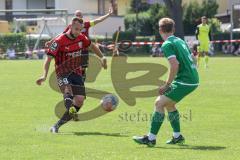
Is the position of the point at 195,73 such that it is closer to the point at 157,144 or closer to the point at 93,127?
the point at 157,144

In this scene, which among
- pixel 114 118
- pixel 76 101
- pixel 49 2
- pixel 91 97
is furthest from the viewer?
pixel 49 2

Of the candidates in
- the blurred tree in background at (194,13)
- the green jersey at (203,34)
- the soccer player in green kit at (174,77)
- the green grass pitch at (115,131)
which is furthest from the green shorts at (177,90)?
the blurred tree in background at (194,13)

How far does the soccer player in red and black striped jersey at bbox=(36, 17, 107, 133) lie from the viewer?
11961 millimetres

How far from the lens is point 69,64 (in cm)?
1222

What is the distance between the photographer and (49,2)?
76250mm

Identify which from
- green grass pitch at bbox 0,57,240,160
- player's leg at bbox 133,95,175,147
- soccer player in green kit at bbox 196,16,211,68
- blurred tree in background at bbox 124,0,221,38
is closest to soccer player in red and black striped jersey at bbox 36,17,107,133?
green grass pitch at bbox 0,57,240,160

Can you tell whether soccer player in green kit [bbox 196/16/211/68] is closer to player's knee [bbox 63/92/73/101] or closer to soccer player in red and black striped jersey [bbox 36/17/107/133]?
soccer player in red and black striped jersey [bbox 36/17/107/133]

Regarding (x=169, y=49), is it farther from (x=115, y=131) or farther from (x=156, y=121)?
(x=115, y=131)

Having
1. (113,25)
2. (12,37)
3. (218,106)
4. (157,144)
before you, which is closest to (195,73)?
(157,144)

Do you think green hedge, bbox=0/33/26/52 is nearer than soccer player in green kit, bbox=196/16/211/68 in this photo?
No

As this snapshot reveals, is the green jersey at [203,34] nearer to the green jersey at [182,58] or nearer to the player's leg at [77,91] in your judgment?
the player's leg at [77,91]

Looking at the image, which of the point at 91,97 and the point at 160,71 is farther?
the point at 160,71

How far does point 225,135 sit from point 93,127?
243cm

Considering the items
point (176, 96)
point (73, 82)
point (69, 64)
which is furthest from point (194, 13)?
point (176, 96)
